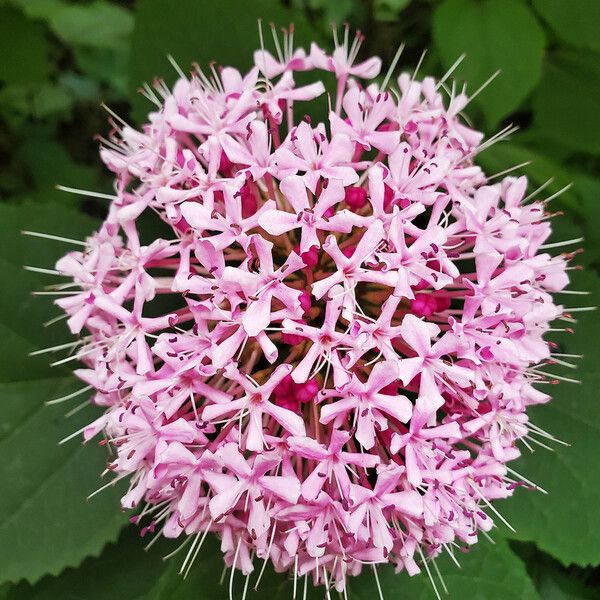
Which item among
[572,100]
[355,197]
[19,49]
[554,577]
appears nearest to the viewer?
[355,197]

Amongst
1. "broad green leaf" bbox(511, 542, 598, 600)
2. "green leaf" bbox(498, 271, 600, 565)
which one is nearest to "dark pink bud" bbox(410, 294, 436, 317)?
"green leaf" bbox(498, 271, 600, 565)

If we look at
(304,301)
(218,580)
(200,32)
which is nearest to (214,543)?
(218,580)

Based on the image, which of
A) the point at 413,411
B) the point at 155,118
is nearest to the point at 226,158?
the point at 155,118

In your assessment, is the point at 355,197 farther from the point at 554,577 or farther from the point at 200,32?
the point at 554,577

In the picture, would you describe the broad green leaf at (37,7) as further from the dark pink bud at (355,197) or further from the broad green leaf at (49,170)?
the dark pink bud at (355,197)

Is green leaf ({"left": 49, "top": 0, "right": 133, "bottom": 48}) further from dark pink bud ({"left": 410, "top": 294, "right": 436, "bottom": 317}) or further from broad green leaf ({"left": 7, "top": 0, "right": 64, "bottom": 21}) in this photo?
dark pink bud ({"left": 410, "top": 294, "right": 436, "bottom": 317})
